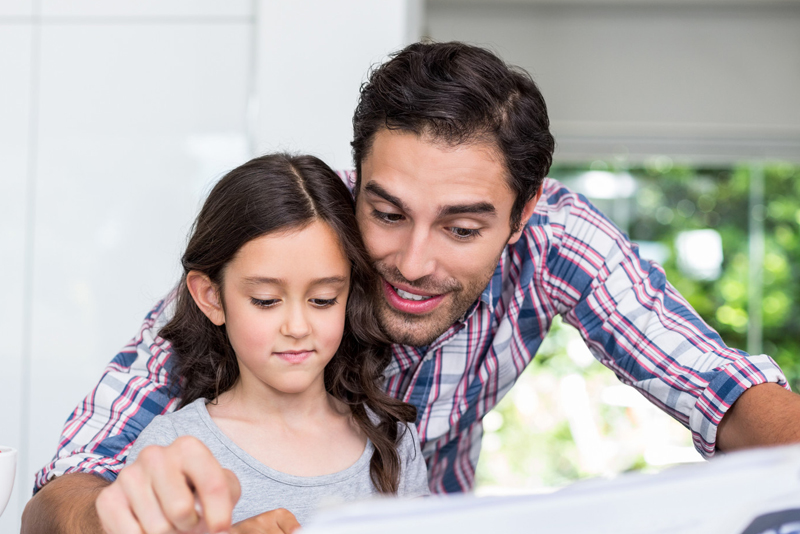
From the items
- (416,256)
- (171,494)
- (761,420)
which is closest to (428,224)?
(416,256)

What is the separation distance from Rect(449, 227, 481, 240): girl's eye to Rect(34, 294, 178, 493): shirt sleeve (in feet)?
1.54

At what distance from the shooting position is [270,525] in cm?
68

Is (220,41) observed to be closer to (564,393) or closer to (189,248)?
(189,248)

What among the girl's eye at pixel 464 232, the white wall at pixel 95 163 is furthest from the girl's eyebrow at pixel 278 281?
the white wall at pixel 95 163

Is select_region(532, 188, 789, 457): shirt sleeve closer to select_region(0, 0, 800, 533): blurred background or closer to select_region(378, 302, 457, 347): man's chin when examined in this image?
select_region(378, 302, 457, 347): man's chin

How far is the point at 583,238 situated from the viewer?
129cm

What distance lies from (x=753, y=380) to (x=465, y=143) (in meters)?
0.53

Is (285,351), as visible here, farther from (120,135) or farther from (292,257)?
(120,135)

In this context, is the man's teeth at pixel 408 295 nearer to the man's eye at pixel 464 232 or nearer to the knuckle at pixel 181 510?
the man's eye at pixel 464 232

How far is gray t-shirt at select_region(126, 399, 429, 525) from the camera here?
2.95ft

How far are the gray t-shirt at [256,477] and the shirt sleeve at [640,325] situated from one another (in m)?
0.45

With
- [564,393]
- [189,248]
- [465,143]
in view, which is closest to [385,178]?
[465,143]

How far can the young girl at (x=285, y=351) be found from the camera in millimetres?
910

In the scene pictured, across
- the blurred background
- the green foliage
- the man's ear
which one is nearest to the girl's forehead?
the man's ear
